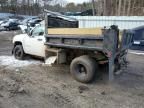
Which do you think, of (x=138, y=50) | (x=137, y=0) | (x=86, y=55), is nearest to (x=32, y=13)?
(x=137, y=0)

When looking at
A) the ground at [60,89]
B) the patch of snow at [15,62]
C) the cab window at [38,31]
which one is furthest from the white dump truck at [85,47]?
the patch of snow at [15,62]

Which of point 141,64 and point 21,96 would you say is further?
point 141,64

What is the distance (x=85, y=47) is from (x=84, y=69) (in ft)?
2.32

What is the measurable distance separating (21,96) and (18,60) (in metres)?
4.17

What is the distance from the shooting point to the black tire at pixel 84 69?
6.72 m

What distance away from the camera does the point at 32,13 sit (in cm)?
6719

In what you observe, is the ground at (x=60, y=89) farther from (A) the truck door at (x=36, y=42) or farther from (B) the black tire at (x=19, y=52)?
(B) the black tire at (x=19, y=52)

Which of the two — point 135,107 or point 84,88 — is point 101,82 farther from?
point 135,107

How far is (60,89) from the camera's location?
6.34 m

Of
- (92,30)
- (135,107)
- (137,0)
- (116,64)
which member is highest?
(137,0)

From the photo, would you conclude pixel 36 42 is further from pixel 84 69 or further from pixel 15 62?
pixel 84 69

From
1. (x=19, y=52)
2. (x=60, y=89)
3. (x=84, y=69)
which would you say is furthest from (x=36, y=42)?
(x=60, y=89)

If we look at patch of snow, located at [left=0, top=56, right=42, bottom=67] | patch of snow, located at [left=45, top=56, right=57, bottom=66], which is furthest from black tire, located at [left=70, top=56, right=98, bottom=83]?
patch of snow, located at [left=0, top=56, right=42, bottom=67]

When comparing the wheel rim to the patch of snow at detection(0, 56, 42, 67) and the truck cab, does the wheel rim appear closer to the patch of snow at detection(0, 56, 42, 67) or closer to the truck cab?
the truck cab
